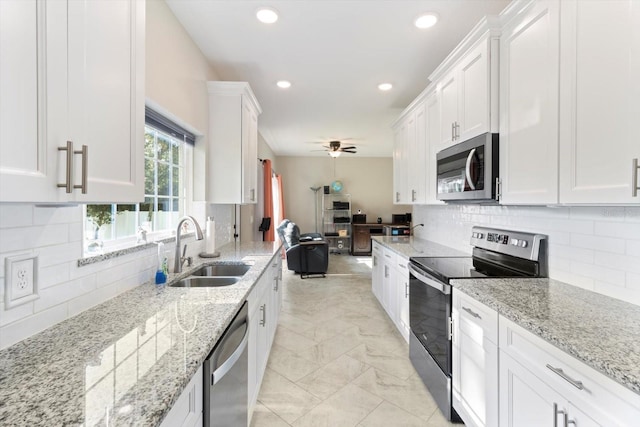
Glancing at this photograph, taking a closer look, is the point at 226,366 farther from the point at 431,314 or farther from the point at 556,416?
the point at 431,314

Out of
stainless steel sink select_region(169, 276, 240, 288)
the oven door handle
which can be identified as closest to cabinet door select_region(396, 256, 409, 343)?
the oven door handle

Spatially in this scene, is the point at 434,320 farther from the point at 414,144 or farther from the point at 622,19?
the point at 414,144

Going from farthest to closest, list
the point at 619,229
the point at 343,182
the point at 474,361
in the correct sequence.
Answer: the point at 343,182 < the point at 474,361 < the point at 619,229

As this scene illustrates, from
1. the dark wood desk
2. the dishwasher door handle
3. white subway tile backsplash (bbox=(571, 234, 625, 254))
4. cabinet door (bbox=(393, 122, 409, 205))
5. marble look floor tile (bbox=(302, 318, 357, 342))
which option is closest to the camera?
the dishwasher door handle

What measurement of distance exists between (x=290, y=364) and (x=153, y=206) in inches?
64.7

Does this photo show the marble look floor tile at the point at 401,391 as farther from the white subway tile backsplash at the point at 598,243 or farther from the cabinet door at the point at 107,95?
the cabinet door at the point at 107,95

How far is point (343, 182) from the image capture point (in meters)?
8.34

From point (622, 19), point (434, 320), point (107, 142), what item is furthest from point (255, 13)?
point (434, 320)

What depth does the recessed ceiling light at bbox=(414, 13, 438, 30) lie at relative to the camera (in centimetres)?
209

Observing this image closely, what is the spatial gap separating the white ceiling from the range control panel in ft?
4.99

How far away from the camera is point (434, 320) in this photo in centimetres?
200

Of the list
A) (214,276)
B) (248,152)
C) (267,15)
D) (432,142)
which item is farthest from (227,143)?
(432,142)

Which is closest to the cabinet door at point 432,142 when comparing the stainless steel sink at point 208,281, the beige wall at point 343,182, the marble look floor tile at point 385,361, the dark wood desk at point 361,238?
the marble look floor tile at point 385,361

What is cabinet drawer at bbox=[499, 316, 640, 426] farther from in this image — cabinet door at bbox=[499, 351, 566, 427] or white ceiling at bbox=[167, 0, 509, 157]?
white ceiling at bbox=[167, 0, 509, 157]
